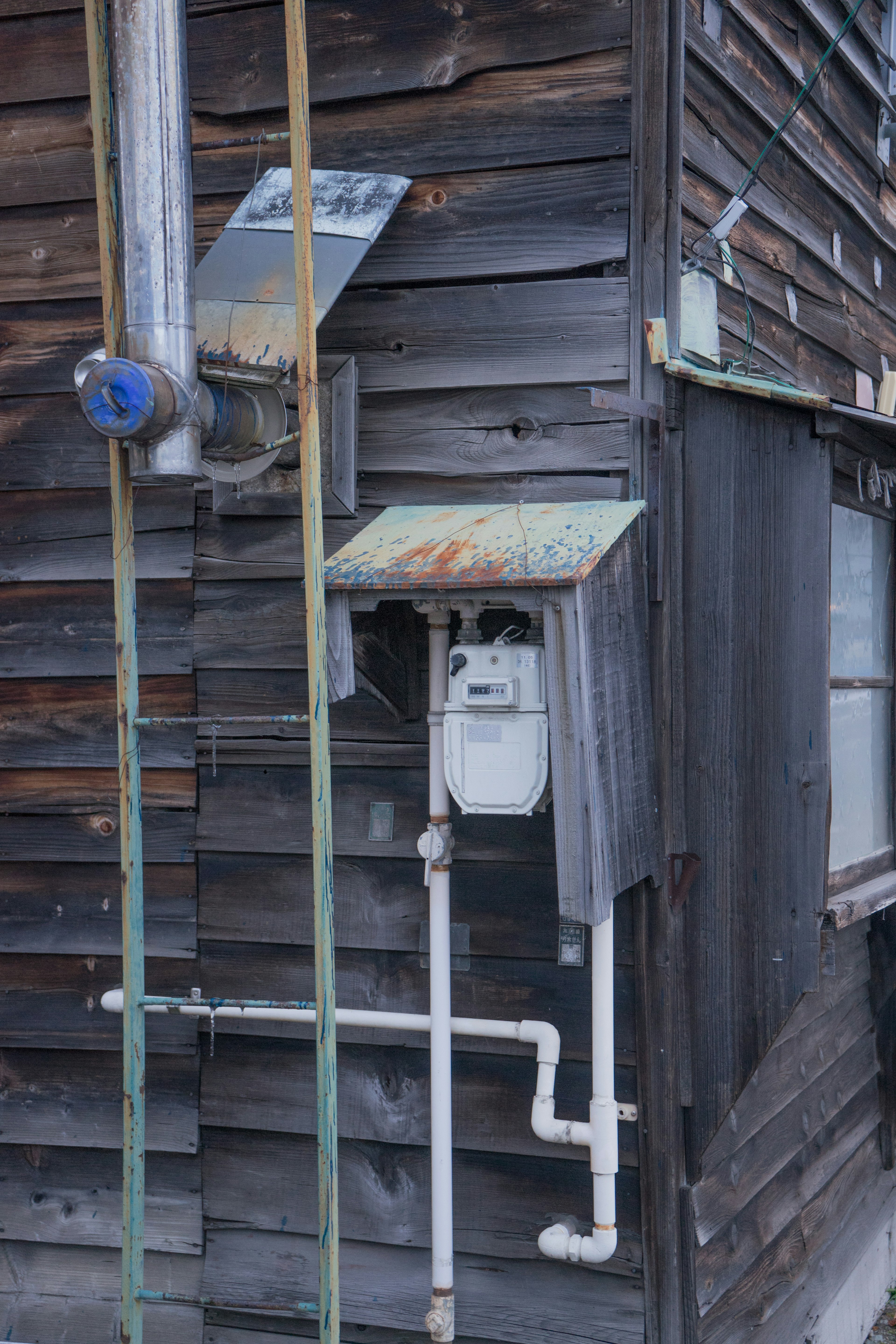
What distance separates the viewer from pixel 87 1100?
350cm

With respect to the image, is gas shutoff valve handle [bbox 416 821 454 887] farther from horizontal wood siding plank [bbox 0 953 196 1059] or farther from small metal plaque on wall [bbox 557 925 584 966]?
horizontal wood siding plank [bbox 0 953 196 1059]

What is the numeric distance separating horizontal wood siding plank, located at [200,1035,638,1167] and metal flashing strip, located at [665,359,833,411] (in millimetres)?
1695

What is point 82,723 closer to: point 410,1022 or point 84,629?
point 84,629

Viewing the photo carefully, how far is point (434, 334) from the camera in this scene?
3.19m

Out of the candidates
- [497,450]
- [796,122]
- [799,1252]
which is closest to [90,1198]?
[799,1252]

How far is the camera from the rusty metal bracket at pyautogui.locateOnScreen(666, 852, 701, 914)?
3.07 meters

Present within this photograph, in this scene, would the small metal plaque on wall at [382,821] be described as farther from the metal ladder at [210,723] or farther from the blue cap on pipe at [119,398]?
the blue cap on pipe at [119,398]

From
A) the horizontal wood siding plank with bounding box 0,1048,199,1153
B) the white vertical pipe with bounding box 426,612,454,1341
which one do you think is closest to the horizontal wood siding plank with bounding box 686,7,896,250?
the white vertical pipe with bounding box 426,612,454,1341

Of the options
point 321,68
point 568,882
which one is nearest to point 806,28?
point 321,68

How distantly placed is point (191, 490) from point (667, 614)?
1.34 m

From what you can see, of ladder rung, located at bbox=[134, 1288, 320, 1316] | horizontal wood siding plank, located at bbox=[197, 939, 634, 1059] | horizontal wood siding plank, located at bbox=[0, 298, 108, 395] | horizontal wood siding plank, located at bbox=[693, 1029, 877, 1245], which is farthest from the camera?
horizontal wood siding plank, located at bbox=[0, 298, 108, 395]

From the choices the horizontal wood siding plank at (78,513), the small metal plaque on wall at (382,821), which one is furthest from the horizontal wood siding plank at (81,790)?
the horizontal wood siding plank at (78,513)

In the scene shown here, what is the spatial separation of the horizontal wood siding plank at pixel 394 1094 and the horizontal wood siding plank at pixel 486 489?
140 centimetres

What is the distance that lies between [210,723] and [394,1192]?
1391 mm
